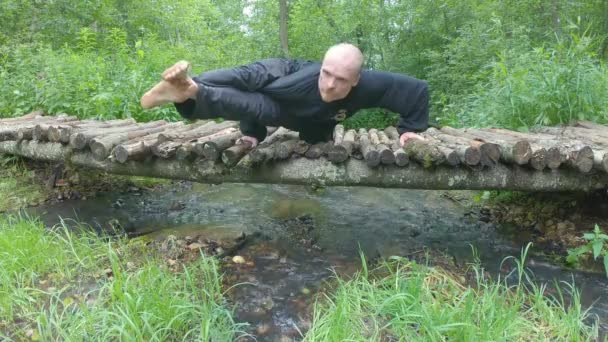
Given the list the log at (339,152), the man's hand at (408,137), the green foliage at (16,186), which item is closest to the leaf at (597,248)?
the man's hand at (408,137)

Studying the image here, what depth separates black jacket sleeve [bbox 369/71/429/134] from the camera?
350 centimetres

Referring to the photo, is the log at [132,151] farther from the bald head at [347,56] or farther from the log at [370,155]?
the log at [370,155]

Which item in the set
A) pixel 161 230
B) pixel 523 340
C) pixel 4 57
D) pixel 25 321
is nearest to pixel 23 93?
pixel 4 57

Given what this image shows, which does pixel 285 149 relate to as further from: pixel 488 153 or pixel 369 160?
pixel 488 153

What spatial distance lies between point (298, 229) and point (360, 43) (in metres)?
9.21

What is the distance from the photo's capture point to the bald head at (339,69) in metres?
3.16

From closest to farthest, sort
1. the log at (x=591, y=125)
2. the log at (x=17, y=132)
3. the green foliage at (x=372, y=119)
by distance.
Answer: the log at (x=591, y=125), the log at (x=17, y=132), the green foliage at (x=372, y=119)

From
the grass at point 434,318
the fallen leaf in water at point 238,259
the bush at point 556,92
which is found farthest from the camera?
the bush at point 556,92

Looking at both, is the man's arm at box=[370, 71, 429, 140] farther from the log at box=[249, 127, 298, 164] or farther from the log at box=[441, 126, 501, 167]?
the log at box=[249, 127, 298, 164]

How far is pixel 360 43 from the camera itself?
12.8 m

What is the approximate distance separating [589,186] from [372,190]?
268 cm

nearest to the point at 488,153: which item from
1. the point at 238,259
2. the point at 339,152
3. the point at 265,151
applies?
the point at 339,152

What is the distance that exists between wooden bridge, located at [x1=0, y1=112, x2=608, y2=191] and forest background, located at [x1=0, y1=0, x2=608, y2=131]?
60.9 inches

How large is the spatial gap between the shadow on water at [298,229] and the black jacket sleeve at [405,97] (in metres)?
1.25
